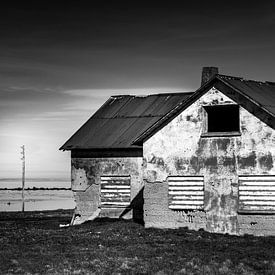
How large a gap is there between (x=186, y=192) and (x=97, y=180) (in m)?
7.16

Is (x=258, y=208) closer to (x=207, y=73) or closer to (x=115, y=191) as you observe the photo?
(x=115, y=191)

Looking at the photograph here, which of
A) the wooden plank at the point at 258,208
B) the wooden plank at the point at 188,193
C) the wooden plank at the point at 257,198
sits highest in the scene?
→ the wooden plank at the point at 188,193

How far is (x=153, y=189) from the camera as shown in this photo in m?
26.5

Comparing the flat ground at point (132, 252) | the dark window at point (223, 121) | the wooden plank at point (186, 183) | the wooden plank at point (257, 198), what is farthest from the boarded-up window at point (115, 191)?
the wooden plank at point (257, 198)

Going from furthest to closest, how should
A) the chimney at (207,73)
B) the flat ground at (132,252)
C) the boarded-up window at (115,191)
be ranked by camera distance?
1. the chimney at (207,73)
2. the boarded-up window at (115,191)
3. the flat ground at (132,252)

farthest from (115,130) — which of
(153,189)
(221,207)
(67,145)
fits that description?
(221,207)

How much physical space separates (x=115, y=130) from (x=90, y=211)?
13.9 feet

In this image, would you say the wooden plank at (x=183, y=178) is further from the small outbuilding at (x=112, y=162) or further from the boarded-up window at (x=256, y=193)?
the small outbuilding at (x=112, y=162)

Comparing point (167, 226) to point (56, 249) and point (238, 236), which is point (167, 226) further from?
point (56, 249)

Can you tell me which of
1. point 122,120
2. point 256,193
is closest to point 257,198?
point 256,193

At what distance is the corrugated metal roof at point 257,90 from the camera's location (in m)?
24.7

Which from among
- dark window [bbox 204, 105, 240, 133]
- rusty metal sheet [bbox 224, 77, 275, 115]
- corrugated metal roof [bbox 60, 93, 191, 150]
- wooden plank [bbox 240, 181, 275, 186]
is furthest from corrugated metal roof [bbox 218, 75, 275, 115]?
corrugated metal roof [bbox 60, 93, 191, 150]

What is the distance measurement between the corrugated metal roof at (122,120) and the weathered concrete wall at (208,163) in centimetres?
425

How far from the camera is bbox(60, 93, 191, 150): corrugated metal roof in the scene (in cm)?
3175
